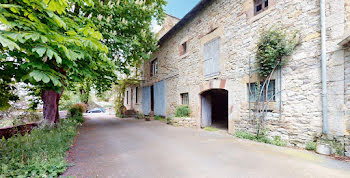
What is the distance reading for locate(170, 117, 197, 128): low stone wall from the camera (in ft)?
25.1

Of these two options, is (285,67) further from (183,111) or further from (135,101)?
(135,101)

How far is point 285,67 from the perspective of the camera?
453 cm

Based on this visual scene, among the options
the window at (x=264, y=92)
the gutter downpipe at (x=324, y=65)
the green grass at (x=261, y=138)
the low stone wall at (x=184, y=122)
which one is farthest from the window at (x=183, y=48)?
the gutter downpipe at (x=324, y=65)

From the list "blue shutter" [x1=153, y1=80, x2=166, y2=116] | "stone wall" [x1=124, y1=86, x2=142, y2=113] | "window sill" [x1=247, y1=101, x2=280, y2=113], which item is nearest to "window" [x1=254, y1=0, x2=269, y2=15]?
"window sill" [x1=247, y1=101, x2=280, y2=113]

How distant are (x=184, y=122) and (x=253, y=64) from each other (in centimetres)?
434

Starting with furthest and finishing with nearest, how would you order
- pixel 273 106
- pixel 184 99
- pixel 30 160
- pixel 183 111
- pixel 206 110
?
pixel 184 99 → pixel 183 111 → pixel 206 110 → pixel 273 106 → pixel 30 160

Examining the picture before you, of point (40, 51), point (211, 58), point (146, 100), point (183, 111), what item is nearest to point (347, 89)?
point (211, 58)

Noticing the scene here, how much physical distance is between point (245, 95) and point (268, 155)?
93.5 inches

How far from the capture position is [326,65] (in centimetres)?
378

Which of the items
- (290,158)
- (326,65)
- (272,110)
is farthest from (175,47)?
(290,158)

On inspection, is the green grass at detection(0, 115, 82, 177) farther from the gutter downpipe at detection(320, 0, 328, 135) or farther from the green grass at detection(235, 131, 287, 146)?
the gutter downpipe at detection(320, 0, 328, 135)

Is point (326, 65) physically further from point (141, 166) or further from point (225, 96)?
point (225, 96)

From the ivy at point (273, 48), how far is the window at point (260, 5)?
0.94 meters

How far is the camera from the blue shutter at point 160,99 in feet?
34.3
